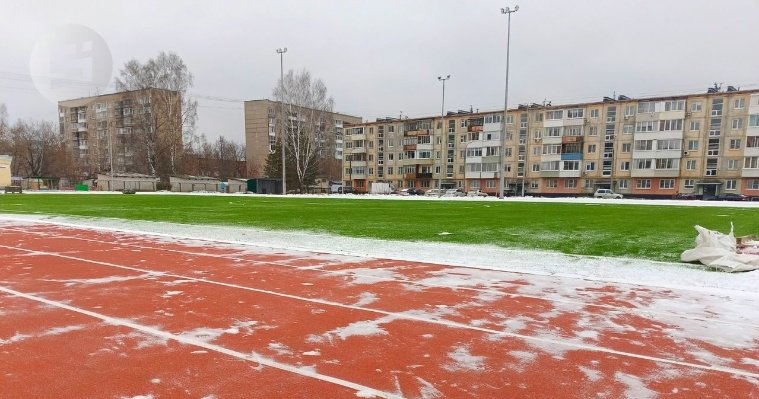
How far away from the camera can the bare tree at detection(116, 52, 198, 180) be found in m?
57.8

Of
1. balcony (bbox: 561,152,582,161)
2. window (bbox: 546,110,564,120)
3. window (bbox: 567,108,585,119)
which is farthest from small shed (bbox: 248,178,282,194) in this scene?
window (bbox: 567,108,585,119)

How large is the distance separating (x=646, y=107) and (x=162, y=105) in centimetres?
6609

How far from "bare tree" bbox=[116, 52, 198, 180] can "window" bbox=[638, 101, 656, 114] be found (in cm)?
6193

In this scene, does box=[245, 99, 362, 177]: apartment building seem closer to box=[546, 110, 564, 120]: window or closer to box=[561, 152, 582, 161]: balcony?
box=[546, 110, 564, 120]: window

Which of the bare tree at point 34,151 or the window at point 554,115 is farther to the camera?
the bare tree at point 34,151

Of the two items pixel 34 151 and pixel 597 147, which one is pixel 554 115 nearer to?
pixel 597 147

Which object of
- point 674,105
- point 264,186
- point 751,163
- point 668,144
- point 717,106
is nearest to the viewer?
point 751,163

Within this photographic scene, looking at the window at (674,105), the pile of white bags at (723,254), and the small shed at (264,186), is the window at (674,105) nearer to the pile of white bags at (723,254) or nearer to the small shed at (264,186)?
the small shed at (264,186)

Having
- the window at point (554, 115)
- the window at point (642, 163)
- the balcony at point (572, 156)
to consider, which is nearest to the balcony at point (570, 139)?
the balcony at point (572, 156)

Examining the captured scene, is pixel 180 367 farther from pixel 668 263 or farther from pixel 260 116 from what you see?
pixel 260 116

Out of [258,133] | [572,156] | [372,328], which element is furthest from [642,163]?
[258,133]

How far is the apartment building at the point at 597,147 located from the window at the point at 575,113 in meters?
0.15

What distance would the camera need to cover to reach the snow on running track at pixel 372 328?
3.55 m

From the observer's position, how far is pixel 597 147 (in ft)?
211
